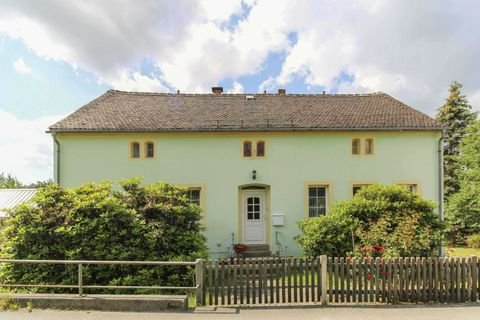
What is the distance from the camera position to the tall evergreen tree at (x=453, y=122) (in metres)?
22.3

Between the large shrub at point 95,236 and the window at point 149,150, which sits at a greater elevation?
the window at point 149,150

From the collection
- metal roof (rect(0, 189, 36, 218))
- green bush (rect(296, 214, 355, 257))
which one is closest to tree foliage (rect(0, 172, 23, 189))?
metal roof (rect(0, 189, 36, 218))

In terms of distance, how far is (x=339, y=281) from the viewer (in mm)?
6262

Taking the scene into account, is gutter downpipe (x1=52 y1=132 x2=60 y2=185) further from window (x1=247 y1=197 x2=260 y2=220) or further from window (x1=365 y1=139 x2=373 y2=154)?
window (x1=365 y1=139 x2=373 y2=154)

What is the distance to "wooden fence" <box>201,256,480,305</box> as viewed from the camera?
20.3 feet

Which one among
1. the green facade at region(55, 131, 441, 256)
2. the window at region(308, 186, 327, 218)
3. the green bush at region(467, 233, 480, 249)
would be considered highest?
the green facade at region(55, 131, 441, 256)

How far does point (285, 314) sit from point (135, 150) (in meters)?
8.64

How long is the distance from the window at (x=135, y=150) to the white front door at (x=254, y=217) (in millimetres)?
4682

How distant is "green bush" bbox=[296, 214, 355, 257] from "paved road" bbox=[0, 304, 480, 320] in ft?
9.85

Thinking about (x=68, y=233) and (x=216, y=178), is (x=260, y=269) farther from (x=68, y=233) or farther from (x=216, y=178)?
(x=216, y=178)

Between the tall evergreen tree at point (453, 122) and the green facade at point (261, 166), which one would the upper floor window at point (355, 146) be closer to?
the green facade at point (261, 166)

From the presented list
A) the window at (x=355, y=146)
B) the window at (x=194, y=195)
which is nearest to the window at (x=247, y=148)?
the window at (x=194, y=195)

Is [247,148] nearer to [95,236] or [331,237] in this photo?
[331,237]

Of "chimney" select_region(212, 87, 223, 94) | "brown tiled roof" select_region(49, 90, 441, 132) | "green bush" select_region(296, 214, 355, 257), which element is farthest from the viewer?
"chimney" select_region(212, 87, 223, 94)
